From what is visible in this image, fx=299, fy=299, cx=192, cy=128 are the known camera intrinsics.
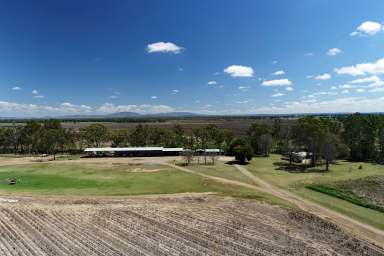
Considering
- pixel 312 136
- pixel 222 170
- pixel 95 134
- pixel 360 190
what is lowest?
pixel 222 170

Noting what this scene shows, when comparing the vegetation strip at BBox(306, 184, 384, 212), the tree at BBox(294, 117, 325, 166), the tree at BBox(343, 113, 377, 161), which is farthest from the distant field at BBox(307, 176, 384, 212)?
the tree at BBox(343, 113, 377, 161)

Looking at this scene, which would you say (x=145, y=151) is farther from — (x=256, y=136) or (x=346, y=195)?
(x=346, y=195)

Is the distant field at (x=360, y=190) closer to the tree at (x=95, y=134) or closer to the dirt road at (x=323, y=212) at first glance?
the dirt road at (x=323, y=212)

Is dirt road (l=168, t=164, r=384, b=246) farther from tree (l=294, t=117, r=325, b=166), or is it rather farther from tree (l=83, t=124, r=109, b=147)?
tree (l=83, t=124, r=109, b=147)

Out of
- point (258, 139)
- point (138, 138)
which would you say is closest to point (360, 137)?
point (258, 139)

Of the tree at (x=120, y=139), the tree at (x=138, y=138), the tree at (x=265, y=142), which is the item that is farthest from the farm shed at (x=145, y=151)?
the tree at (x=265, y=142)

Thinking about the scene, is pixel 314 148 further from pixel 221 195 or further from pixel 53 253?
pixel 53 253
